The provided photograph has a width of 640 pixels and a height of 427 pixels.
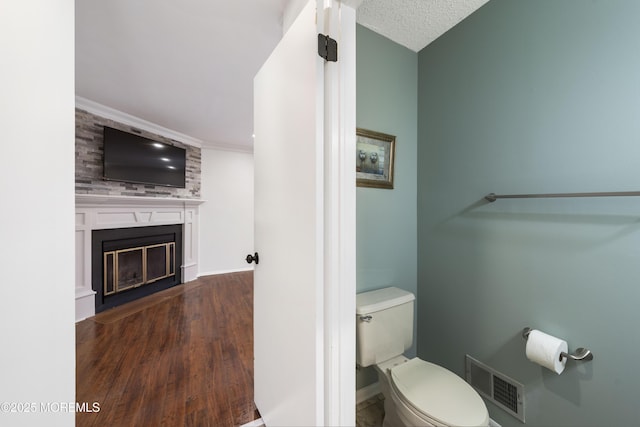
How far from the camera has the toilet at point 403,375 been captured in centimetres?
97

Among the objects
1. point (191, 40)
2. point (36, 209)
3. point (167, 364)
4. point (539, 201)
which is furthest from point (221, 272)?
point (539, 201)

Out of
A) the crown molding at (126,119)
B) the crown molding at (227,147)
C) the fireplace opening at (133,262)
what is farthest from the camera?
the crown molding at (227,147)

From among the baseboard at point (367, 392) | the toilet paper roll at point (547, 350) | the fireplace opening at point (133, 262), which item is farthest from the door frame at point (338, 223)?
the fireplace opening at point (133, 262)

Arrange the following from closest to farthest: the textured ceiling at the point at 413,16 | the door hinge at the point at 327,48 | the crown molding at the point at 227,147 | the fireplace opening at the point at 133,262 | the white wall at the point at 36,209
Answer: the white wall at the point at 36,209
the door hinge at the point at 327,48
the textured ceiling at the point at 413,16
the fireplace opening at the point at 133,262
the crown molding at the point at 227,147

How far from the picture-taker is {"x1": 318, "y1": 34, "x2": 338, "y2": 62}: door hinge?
2.66 feet

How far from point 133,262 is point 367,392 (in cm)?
327

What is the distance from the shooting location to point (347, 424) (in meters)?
0.83

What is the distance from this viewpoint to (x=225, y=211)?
173 inches

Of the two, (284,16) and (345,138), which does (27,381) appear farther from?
(284,16)

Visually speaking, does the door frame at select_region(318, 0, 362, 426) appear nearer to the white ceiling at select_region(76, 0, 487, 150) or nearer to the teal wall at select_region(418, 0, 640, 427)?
the white ceiling at select_region(76, 0, 487, 150)

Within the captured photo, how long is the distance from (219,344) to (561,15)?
9.90ft

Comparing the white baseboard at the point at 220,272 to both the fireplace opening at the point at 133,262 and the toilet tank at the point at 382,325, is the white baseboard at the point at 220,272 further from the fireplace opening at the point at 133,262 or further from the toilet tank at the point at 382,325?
the toilet tank at the point at 382,325

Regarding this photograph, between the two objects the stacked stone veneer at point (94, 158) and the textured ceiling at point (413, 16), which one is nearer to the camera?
the textured ceiling at point (413, 16)

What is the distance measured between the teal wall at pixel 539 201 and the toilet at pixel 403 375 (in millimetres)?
368
